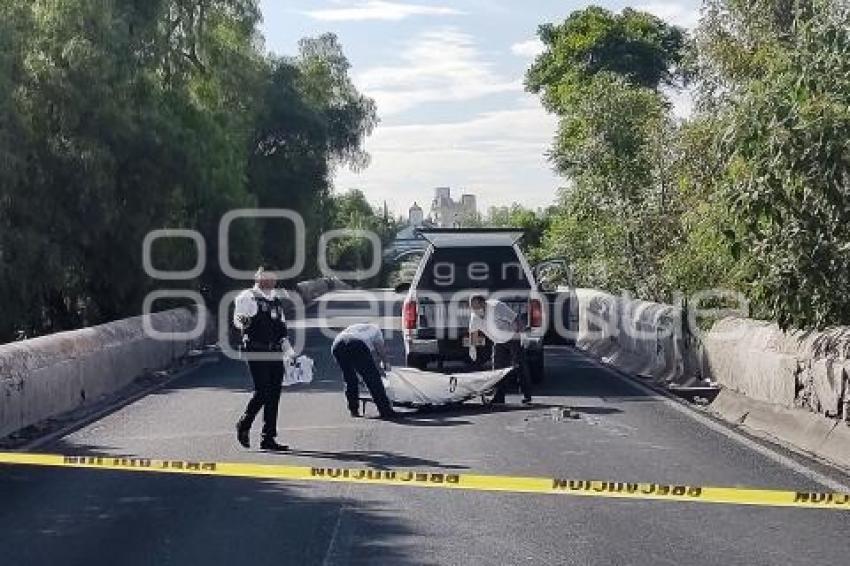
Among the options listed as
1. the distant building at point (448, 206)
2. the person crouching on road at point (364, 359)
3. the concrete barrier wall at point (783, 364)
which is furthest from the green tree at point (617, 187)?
the distant building at point (448, 206)

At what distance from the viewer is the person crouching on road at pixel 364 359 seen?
14375 millimetres

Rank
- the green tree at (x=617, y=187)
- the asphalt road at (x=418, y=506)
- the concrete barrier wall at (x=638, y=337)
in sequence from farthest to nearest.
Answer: the green tree at (x=617, y=187) → the concrete barrier wall at (x=638, y=337) → the asphalt road at (x=418, y=506)

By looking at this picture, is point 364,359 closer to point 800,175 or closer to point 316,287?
point 800,175

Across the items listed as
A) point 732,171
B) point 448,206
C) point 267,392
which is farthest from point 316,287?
point 448,206

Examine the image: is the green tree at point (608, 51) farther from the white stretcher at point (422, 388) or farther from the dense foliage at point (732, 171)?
the white stretcher at point (422, 388)

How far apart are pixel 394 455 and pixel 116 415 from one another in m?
5.11

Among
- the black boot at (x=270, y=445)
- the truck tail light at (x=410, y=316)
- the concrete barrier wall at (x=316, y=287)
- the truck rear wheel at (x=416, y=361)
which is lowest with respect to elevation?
the black boot at (x=270, y=445)

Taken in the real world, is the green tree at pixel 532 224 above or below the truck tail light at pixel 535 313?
above

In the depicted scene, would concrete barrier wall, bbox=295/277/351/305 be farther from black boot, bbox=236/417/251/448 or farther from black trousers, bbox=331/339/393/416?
black boot, bbox=236/417/251/448

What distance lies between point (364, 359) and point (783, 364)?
457 cm

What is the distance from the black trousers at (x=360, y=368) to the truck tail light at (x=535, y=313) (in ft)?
11.7

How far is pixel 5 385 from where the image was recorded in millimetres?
13094

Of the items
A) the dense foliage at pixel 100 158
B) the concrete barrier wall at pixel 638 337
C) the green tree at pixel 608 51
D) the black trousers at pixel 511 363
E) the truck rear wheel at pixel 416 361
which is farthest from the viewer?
the green tree at pixel 608 51

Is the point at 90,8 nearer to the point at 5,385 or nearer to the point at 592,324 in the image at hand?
the point at 592,324
